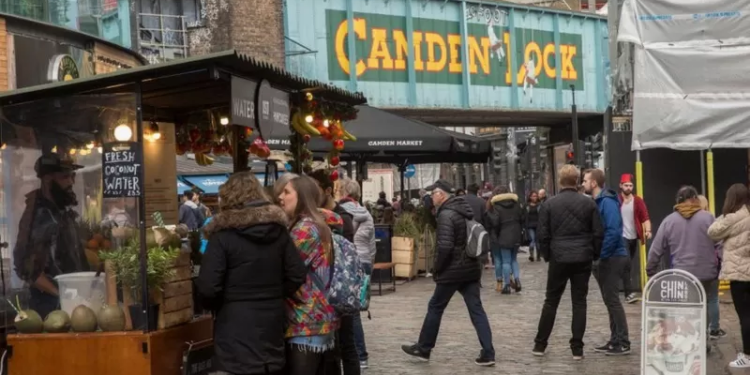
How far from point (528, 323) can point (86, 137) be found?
7.84 meters

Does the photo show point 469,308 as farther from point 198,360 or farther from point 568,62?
point 568,62

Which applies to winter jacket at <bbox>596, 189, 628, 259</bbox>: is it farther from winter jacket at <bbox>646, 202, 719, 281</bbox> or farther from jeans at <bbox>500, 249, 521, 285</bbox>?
jeans at <bbox>500, 249, 521, 285</bbox>

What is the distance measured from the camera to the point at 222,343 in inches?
265

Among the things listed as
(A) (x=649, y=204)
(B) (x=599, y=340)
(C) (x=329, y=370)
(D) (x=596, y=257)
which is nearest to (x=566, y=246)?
(D) (x=596, y=257)

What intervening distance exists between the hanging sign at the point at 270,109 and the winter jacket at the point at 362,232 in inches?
60.3

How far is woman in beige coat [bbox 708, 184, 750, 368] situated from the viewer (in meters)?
10.1

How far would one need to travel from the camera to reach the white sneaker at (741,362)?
1012 centimetres

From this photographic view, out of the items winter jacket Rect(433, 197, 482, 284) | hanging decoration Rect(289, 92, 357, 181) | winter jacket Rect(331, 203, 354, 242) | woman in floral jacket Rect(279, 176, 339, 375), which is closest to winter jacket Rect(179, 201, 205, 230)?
hanging decoration Rect(289, 92, 357, 181)

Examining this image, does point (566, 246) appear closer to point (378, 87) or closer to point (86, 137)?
point (86, 137)

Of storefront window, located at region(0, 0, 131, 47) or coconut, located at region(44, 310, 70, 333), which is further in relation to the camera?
storefront window, located at region(0, 0, 131, 47)

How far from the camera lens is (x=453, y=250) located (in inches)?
411

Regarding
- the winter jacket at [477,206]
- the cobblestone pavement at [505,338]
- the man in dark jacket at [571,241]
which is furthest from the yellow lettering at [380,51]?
the man in dark jacket at [571,241]

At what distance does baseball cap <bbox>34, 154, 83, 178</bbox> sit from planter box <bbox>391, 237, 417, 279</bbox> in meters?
12.7

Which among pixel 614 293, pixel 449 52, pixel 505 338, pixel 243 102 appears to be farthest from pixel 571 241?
pixel 449 52
